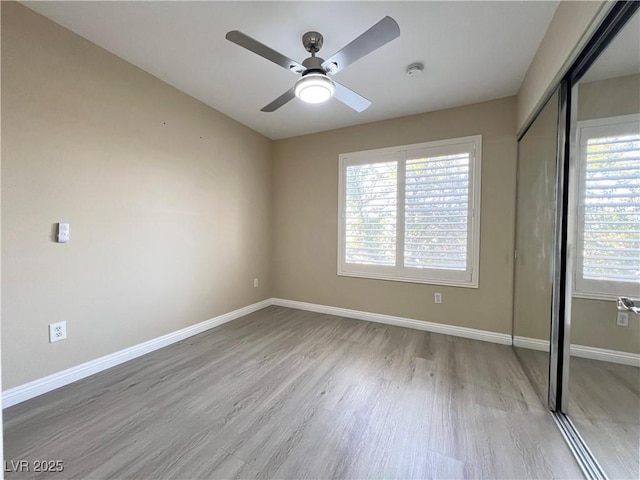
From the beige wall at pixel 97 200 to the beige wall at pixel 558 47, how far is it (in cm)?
303

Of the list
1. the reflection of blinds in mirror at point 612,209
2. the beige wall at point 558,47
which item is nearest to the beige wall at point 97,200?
Answer: the beige wall at point 558,47

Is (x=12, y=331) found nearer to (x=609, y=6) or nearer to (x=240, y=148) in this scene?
(x=240, y=148)

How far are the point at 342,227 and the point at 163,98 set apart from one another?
237cm

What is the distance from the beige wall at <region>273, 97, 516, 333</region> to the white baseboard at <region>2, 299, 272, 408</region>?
4.57 ft

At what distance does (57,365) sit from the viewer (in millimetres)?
1907

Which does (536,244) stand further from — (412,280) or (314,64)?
(314,64)

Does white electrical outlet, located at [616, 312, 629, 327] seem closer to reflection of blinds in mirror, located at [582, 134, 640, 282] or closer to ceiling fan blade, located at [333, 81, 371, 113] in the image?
reflection of blinds in mirror, located at [582, 134, 640, 282]

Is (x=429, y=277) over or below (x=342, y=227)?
below

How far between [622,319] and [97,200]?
12.0ft

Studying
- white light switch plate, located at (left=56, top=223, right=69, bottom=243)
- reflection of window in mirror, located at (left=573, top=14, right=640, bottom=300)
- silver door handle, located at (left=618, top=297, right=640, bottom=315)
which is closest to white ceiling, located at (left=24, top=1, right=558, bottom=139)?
reflection of window in mirror, located at (left=573, top=14, right=640, bottom=300)

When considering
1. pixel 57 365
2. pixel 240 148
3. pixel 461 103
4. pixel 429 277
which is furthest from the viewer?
pixel 240 148

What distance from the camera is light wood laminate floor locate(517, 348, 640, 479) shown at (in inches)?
52.4

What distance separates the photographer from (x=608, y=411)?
5.17ft

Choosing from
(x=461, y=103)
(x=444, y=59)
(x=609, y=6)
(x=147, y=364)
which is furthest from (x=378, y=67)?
(x=147, y=364)
